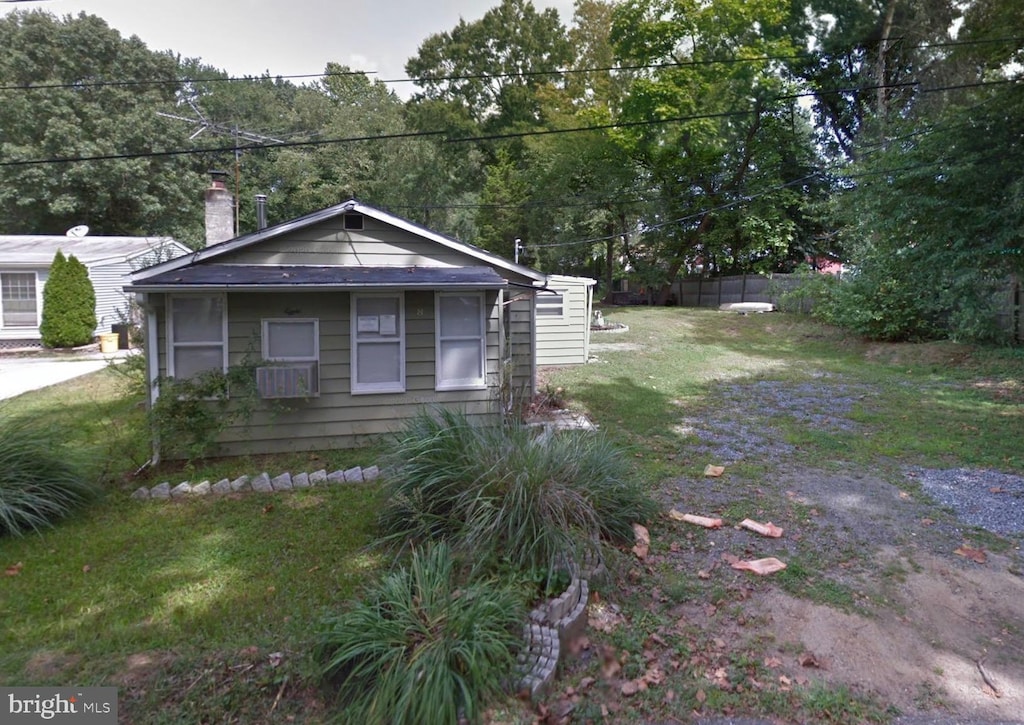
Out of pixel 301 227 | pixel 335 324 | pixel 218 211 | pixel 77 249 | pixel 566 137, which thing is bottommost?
pixel 335 324

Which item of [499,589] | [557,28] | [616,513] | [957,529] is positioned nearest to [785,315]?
[957,529]

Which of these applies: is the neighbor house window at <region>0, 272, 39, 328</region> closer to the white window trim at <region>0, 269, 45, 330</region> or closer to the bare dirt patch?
the white window trim at <region>0, 269, 45, 330</region>

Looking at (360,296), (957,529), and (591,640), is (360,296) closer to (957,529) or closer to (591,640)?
(591,640)

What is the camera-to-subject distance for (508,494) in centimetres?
374

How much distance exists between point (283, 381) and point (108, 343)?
12.8 meters

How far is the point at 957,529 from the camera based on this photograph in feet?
14.9

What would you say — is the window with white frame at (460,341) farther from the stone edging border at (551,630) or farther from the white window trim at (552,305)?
the white window trim at (552,305)

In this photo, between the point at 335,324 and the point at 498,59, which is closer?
the point at 335,324

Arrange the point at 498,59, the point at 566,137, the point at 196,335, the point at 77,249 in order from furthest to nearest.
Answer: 1. the point at 498,59
2. the point at 566,137
3. the point at 77,249
4. the point at 196,335

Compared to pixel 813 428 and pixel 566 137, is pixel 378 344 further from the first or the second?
pixel 566 137

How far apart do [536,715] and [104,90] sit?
34392mm

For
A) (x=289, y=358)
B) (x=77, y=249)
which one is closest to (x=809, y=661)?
(x=289, y=358)

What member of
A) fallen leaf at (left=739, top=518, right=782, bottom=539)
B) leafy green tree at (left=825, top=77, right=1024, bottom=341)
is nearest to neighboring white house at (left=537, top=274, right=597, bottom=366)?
leafy green tree at (left=825, top=77, right=1024, bottom=341)

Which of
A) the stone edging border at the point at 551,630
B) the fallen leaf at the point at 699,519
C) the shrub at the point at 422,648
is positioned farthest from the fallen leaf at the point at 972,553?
the shrub at the point at 422,648
